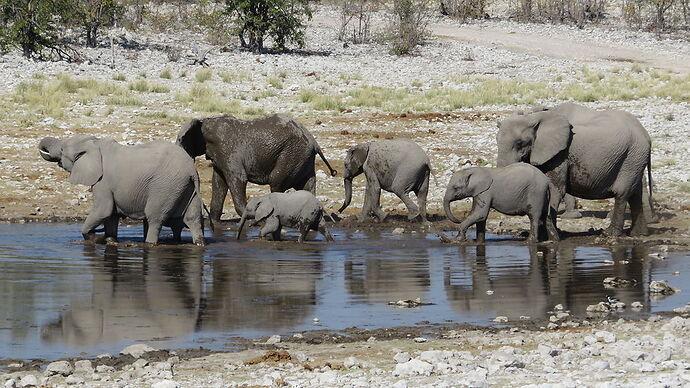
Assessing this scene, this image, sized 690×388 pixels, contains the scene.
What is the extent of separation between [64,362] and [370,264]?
6.34 metres

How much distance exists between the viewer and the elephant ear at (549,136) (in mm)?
16781

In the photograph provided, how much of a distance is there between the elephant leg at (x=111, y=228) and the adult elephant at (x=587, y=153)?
210 inches

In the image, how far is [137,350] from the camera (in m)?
8.98

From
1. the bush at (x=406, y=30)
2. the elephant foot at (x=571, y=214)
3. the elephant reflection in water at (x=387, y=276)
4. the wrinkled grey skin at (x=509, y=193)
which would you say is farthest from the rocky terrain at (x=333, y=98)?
the elephant reflection in water at (x=387, y=276)

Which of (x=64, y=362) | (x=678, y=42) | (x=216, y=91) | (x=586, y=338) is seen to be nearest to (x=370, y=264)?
(x=586, y=338)

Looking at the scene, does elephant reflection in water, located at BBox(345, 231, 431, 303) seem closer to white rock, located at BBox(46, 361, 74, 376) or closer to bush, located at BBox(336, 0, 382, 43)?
white rock, located at BBox(46, 361, 74, 376)

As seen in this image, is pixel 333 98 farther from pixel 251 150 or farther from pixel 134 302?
pixel 134 302

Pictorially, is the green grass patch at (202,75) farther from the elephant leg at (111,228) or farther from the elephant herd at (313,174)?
the elephant leg at (111,228)

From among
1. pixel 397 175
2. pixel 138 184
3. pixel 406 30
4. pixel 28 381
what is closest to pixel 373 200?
pixel 397 175

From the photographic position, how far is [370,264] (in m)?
14.4

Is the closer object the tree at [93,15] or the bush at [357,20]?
the tree at [93,15]

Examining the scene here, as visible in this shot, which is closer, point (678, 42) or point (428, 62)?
point (428, 62)

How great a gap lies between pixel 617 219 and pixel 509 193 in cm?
184

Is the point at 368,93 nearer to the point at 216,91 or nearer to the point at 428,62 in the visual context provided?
the point at 216,91
